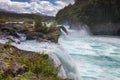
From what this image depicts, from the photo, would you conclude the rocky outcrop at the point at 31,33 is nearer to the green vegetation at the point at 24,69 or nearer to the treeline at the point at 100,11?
the green vegetation at the point at 24,69

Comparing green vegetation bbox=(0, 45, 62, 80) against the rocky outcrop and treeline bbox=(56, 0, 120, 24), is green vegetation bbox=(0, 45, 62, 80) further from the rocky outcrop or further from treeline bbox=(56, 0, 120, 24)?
treeline bbox=(56, 0, 120, 24)

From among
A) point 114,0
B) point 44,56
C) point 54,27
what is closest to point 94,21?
point 114,0

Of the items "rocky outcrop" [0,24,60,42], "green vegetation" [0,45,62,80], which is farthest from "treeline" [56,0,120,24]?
"green vegetation" [0,45,62,80]

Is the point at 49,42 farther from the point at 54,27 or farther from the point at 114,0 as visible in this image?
the point at 114,0

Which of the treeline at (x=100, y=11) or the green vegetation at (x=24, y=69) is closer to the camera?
the green vegetation at (x=24, y=69)

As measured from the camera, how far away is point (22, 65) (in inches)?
422

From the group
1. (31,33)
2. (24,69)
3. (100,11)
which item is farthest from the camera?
(100,11)

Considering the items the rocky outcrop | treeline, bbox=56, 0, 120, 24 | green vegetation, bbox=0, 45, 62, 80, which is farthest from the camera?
treeline, bbox=56, 0, 120, 24

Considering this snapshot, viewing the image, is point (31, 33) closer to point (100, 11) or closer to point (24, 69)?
point (24, 69)

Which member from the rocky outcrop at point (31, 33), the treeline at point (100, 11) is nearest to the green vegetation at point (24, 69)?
the rocky outcrop at point (31, 33)

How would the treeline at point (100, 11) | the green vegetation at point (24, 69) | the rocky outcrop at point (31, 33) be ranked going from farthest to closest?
the treeline at point (100, 11) → the rocky outcrop at point (31, 33) → the green vegetation at point (24, 69)

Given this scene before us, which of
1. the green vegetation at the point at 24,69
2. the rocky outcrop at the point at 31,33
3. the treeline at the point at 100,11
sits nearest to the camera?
the green vegetation at the point at 24,69

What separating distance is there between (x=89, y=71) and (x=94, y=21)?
49.8 meters

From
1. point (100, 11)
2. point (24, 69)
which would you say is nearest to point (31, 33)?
point (24, 69)
